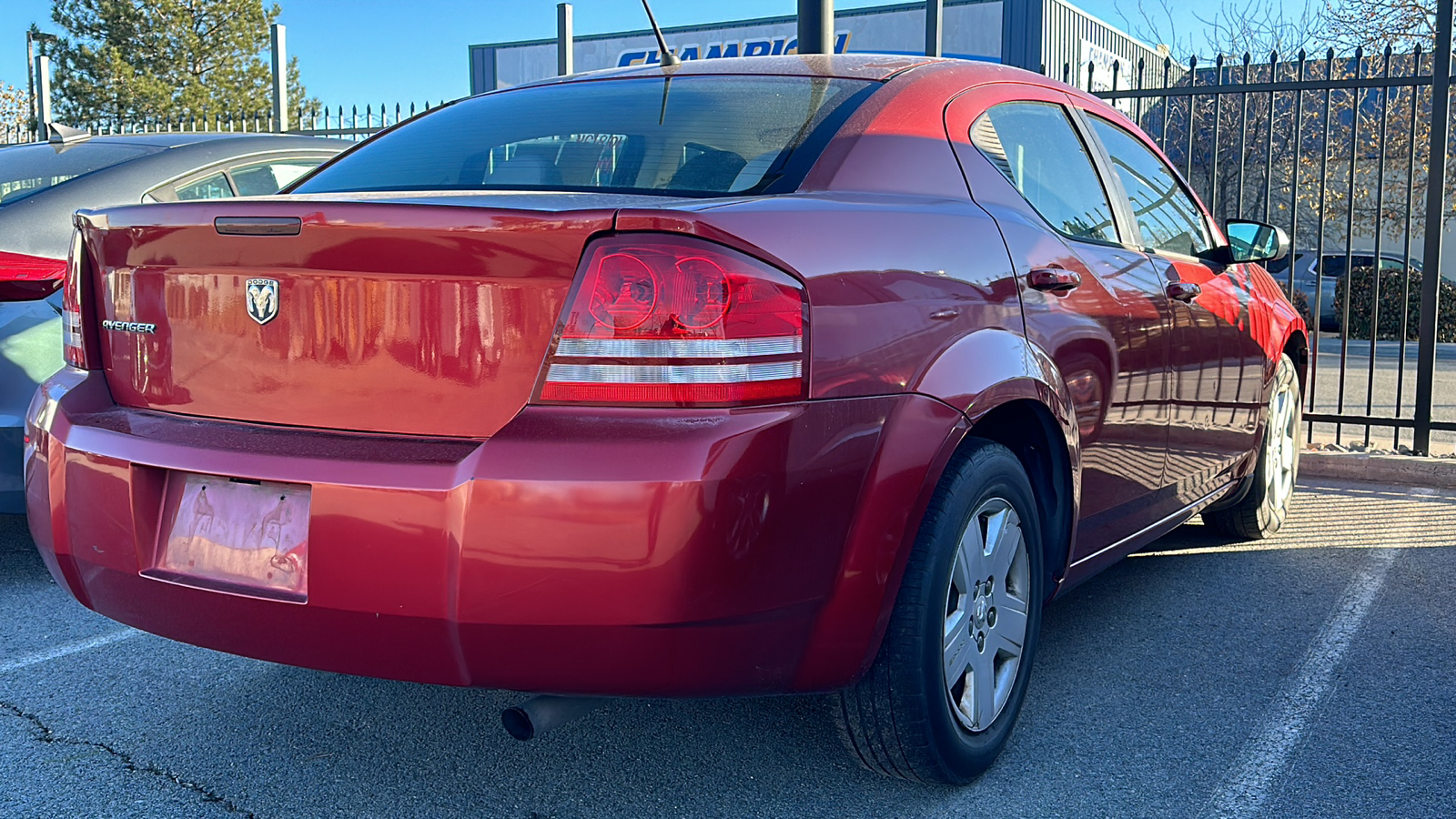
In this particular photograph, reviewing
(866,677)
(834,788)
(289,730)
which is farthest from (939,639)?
(289,730)

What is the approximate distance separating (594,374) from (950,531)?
2.62ft

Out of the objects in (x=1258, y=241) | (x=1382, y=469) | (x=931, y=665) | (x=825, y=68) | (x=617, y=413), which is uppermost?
(x=825, y=68)

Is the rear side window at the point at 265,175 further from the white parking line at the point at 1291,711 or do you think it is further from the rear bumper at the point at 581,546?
the white parking line at the point at 1291,711

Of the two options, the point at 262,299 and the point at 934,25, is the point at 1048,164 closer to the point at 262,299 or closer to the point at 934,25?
the point at 262,299

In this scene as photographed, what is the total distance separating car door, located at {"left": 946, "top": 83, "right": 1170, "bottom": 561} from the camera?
288 cm

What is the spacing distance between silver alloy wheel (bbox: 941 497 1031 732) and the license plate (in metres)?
1.22

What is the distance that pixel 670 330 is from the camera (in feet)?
6.71

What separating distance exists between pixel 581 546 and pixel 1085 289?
1572 mm

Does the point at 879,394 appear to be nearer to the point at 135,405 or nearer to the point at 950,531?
the point at 950,531

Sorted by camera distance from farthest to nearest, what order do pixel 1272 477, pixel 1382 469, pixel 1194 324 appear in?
pixel 1382 469
pixel 1272 477
pixel 1194 324

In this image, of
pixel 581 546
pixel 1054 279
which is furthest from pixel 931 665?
pixel 1054 279

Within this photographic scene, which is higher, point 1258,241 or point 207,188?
point 207,188

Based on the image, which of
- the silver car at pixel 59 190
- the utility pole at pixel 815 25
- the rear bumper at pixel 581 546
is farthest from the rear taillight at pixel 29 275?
the utility pole at pixel 815 25

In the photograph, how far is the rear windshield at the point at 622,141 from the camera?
2.53m
